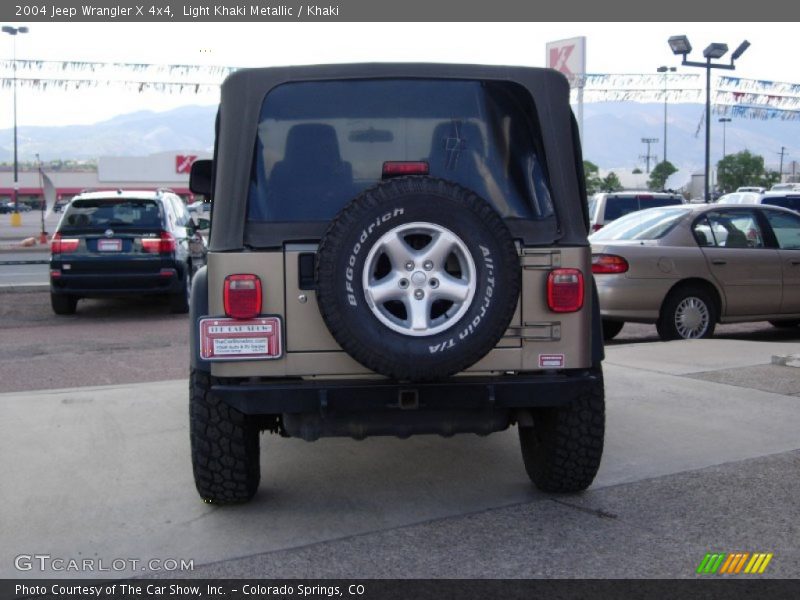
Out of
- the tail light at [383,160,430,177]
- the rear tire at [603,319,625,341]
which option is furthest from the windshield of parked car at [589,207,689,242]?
the tail light at [383,160,430,177]

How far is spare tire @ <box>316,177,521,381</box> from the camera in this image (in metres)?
4.17

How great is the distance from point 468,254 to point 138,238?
30.9 ft

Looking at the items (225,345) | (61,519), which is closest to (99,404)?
(61,519)

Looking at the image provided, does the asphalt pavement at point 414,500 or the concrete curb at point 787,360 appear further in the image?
the concrete curb at point 787,360

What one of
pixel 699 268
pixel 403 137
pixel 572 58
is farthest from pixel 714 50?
pixel 403 137

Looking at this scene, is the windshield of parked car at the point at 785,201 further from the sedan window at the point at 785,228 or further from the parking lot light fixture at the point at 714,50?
the parking lot light fixture at the point at 714,50

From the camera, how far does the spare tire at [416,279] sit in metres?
4.17

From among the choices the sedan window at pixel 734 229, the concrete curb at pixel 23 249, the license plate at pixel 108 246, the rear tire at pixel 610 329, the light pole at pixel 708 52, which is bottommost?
the rear tire at pixel 610 329

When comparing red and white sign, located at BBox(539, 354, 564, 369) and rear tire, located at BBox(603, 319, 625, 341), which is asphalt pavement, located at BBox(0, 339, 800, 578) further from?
rear tire, located at BBox(603, 319, 625, 341)

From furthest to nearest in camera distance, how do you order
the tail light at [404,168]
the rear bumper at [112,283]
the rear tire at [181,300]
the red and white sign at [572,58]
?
the red and white sign at [572,58]
the rear tire at [181,300]
the rear bumper at [112,283]
the tail light at [404,168]

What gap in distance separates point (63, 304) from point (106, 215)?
1362mm

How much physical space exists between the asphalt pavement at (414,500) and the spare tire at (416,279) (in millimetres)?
872

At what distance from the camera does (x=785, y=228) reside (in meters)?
10.9

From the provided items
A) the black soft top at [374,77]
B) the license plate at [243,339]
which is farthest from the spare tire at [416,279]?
the black soft top at [374,77]
